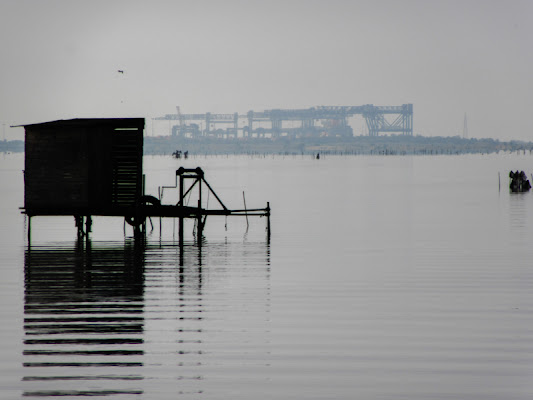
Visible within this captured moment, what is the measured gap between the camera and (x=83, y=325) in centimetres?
1427

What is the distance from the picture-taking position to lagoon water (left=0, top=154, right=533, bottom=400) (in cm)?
1074

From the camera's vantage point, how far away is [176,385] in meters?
10.6

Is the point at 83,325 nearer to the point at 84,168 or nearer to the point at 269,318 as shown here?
the point at 269,318

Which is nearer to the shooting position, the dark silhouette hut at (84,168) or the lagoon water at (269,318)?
the lagoon water at (269,318)

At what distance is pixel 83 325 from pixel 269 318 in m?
3.06

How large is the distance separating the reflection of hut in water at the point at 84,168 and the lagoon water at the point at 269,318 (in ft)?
4.43

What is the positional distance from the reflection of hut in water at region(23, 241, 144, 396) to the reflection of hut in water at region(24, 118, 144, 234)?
6.11 m

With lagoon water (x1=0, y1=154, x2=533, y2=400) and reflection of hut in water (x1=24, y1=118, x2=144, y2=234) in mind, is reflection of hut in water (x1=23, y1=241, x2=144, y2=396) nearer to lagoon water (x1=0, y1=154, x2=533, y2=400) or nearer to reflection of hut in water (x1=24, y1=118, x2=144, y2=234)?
lagoon water (x1=0, y1=154, x2=533, y2=400)

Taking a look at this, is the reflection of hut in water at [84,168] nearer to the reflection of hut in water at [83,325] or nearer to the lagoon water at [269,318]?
the lagoon water at [269,318]

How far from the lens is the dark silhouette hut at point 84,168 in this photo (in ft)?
99.6

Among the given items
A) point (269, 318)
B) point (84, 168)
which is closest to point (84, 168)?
point (84, 168)

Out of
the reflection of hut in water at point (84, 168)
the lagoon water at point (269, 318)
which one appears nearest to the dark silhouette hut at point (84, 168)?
the reflection of hut in water at point (84, 168)

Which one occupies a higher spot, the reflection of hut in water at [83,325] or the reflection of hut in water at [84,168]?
the reflection of hut in water at [84,168]

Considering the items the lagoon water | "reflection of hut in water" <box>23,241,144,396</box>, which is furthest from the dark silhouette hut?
"reflection of hut in water" <box>23,241,144,396</box>
